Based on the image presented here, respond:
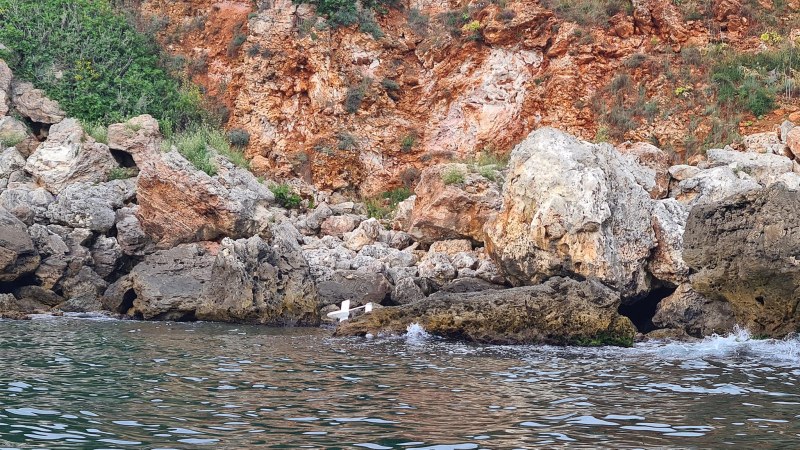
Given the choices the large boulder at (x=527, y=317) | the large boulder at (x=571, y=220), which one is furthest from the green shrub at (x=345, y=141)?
the large boulder at (x=527, y=317)

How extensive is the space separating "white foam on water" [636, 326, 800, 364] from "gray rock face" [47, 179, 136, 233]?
41.7ft

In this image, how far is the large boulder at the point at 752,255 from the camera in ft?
42.4

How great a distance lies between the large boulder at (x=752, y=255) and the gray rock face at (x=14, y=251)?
42.9 feet

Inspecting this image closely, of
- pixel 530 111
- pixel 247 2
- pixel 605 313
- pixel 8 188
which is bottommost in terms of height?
pixel 605 313

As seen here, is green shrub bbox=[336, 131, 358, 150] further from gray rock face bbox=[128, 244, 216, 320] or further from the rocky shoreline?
gray rock face bbox=[128, 244, 216, 320]

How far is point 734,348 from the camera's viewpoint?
41.9ft

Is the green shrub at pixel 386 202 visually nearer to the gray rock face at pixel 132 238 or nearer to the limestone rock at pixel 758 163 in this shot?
the gray rock face at pixel 132 238

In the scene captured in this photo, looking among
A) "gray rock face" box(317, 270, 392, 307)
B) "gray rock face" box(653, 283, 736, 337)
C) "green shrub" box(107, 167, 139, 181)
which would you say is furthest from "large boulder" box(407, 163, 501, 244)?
"green shrub" box(107, 167, 139, 181)

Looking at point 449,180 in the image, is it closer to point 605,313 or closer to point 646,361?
point 605,313

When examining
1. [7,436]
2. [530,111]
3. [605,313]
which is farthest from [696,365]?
[530,111]

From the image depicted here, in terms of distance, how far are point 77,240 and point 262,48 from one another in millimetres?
11729

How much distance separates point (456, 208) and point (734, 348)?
340 inches

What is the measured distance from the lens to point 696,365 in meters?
11.1

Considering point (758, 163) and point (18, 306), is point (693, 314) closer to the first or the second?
point (758, 163)
